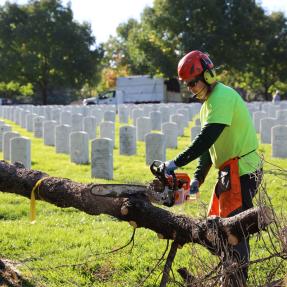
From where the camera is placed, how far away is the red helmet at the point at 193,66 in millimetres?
3980

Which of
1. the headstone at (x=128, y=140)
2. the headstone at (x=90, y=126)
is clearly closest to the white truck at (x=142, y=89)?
the headstone at (x=90, y=126)

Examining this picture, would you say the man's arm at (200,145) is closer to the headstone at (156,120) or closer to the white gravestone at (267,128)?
the white gravestone at (267,128)

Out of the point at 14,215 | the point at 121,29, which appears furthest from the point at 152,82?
the point at 14,215

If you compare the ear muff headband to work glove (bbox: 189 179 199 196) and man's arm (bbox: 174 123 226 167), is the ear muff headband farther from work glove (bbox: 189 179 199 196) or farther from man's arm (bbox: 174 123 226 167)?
work glove (bbox: 189 179 199 196)

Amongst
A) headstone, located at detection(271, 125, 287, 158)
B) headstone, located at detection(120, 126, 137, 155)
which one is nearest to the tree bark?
headstone, located at detection(120, 126, 137, 155)

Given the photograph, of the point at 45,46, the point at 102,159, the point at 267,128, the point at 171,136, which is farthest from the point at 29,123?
the point at 45,46

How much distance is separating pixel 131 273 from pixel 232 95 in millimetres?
1908

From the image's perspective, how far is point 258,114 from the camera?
693 inches

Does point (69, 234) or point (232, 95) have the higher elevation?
point (232, 95)

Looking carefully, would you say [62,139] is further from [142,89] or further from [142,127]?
[142,89]

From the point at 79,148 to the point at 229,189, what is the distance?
791 centimetres

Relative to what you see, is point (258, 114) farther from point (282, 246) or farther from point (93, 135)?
point (282, 246)

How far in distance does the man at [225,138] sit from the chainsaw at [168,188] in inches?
4.7

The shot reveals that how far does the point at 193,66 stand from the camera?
3.97 metres
